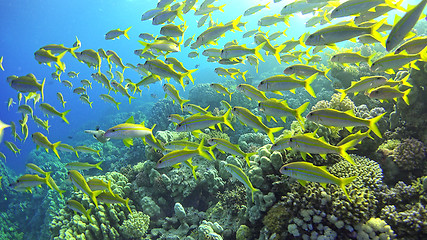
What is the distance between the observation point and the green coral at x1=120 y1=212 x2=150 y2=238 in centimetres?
508

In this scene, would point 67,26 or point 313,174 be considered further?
point 67,26

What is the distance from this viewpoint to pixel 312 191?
327cm

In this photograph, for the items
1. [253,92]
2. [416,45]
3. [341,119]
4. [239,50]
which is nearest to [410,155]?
[416,45]

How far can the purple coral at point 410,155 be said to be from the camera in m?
4.05

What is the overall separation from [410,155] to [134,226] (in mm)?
6550

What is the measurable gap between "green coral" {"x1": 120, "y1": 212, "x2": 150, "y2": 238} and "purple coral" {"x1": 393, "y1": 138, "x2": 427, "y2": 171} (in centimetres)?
616

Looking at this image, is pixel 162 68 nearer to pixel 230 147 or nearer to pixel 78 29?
pixel 230 147

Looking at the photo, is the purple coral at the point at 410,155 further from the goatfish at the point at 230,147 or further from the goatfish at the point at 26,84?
the goatfish at the point at 26,84

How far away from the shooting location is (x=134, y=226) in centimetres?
508

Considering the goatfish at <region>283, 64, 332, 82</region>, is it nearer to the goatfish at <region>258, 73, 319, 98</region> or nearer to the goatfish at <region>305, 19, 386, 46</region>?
the goatfish at <region>258, 73, 319, 98</region>

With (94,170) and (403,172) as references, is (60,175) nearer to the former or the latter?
(94,170)

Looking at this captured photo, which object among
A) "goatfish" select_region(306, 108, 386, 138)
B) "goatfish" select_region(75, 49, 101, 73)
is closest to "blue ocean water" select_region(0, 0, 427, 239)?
"goatfish" select_region(75, 49, 101, 73)

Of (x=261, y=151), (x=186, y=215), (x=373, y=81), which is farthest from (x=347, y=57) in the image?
(x=186, y=215)

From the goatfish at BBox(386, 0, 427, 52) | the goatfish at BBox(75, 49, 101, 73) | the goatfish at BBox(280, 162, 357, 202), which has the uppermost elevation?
the goatfish at BBox(75, 49, 101, 73)
